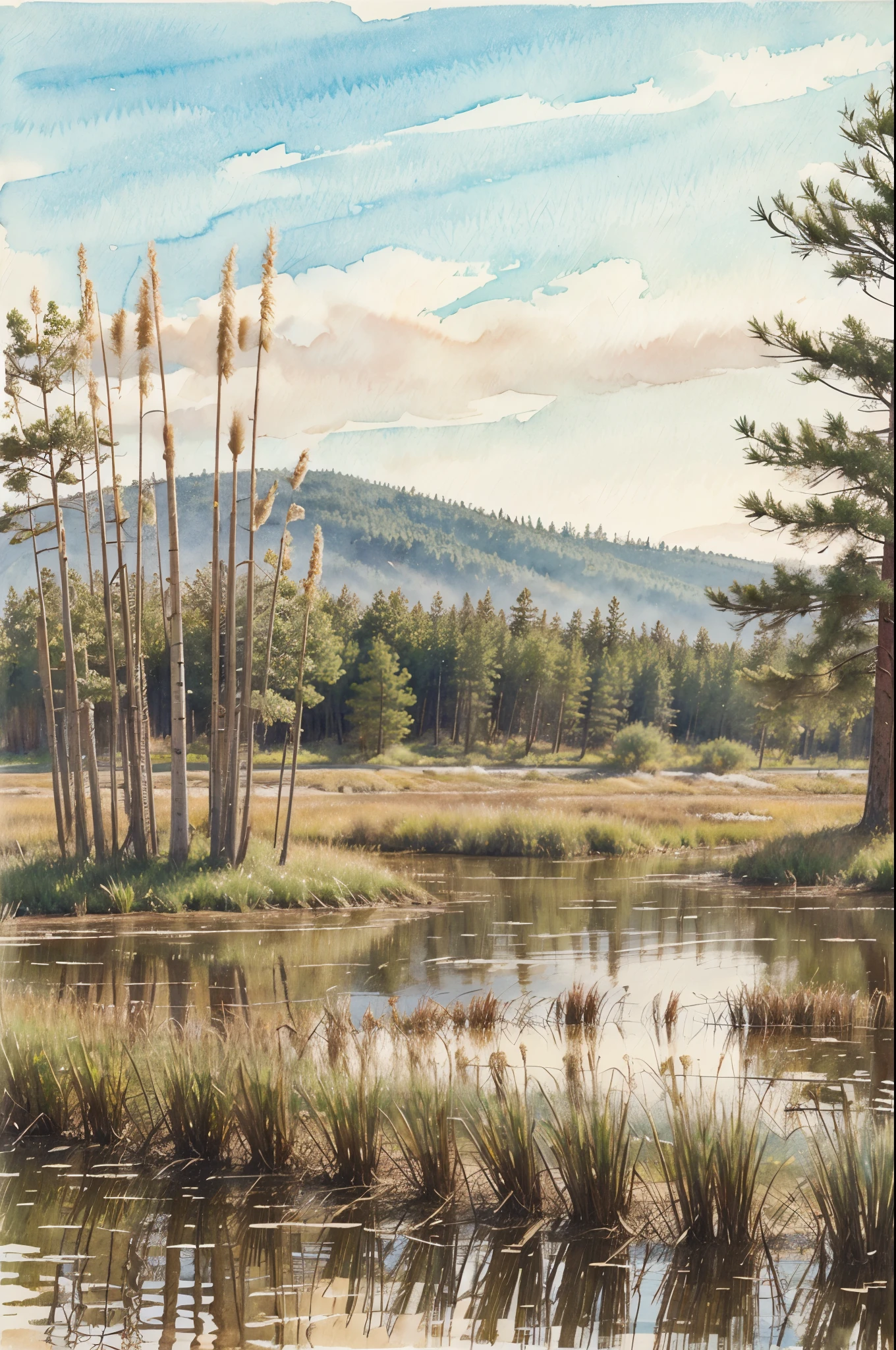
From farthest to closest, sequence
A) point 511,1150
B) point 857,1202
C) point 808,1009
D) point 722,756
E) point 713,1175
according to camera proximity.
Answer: point 722,756 → point 808,1009 → point 511,1150 → point 713,1175 → point 857,1202

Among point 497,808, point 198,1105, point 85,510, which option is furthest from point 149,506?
point 198,1105

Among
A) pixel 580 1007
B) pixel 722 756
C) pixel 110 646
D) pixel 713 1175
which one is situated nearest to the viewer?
pixel 713 1175

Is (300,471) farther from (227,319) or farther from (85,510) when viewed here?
(85,510)

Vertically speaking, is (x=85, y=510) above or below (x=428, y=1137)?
above

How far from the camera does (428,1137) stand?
3.17 m

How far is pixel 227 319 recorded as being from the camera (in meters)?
3.97

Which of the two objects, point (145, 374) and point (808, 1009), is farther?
point (145, 374)

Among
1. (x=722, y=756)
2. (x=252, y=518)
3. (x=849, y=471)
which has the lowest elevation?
(x=722, y=756)

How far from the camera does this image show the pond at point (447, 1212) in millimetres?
2773

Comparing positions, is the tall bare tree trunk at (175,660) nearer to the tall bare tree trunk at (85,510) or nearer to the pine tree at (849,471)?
the tall bare tree trunk at (85,510)

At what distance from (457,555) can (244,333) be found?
113 cm

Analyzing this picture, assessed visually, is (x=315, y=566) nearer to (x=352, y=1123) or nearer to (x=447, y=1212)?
(x=352, y=1123)

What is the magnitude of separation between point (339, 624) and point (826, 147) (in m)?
2.31

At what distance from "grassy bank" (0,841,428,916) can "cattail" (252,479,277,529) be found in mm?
1215
